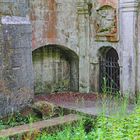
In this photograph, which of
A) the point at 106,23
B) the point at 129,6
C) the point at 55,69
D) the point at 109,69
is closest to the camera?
the point at 129,6

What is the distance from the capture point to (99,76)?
988 centimetres

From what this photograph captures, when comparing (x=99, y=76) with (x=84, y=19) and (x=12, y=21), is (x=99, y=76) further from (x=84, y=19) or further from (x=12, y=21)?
(x=12, y=21)

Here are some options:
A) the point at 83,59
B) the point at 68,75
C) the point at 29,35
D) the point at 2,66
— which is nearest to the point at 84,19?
the point at 83,59

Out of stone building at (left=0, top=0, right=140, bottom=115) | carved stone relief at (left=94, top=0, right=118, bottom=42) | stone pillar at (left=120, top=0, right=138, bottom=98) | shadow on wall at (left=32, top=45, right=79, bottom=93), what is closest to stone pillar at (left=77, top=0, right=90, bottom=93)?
stone building at (left=0, top=0, right=140, bottom=115)

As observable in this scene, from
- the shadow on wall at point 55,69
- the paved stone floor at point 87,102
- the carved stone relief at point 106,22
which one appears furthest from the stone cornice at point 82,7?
the paved stone floor at point 87,102

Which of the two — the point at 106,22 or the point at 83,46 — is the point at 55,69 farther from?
the point at 106,22

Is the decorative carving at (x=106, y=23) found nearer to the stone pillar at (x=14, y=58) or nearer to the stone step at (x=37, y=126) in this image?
the stone pillar at (x=14, y=58)

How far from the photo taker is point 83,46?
10.1m

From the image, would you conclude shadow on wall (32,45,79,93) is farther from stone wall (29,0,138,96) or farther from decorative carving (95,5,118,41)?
decorative carving (95,5,118,41)

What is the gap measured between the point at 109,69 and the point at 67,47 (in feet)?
4.48

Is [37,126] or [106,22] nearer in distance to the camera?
[37,126]

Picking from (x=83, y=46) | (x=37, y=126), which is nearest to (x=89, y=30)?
(x=83, y=46)

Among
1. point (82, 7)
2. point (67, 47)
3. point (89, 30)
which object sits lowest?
point (67, 47)

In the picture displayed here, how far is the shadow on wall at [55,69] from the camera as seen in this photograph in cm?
1006
